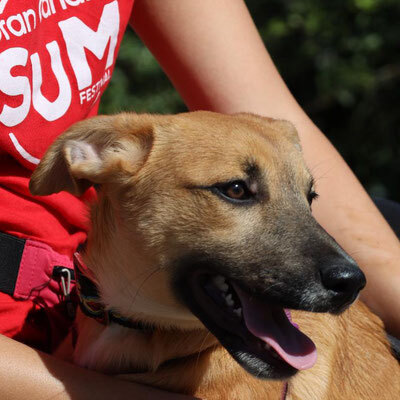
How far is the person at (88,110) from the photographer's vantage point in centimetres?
230

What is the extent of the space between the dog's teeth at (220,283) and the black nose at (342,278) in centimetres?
31

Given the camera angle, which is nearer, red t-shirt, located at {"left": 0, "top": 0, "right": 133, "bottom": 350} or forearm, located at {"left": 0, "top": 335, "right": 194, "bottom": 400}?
forearm, located at {"left": 0, "top": 335, "right": 194, "bottom": 400}

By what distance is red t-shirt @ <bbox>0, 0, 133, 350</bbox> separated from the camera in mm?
2385

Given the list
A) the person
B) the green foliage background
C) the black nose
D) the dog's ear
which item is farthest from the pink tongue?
the green foliage background

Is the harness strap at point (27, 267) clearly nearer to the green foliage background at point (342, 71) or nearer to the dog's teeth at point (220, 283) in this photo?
the dog's teeth at point (220, 283)

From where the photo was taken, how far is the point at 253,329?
217cm

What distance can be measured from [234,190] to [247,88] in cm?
84

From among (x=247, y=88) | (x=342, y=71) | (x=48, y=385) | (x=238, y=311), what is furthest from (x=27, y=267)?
(x=342, y=71)

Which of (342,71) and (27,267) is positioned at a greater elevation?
(27,267)

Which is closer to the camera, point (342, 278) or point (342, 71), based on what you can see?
point (342, 278)

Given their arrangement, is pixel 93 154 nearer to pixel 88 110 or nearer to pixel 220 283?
pixel 88 110

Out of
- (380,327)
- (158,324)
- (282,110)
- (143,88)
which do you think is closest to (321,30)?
(143,88)

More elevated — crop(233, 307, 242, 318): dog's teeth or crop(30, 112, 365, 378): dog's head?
crop(30, 112, 365, 378): dog's head

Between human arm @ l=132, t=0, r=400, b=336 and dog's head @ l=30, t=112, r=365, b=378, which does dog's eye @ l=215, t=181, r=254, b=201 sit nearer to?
dog's head @ l=30, t=112, r=365, b=378
